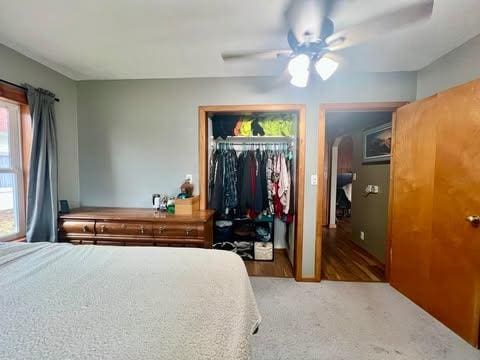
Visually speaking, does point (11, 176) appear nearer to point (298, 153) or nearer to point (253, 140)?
point (253, 140)

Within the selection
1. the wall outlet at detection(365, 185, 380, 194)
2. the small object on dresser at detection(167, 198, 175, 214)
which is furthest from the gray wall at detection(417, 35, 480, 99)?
the small object on dresser at detection(167, 198, 175, 214)

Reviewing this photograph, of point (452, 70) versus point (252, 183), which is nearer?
point (452, 70)

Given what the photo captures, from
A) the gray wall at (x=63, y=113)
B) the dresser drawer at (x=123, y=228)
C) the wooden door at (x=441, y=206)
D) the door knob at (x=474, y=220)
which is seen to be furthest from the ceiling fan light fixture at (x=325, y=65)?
the gray wall at (x=63, y=113)

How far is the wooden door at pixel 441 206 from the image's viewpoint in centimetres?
161

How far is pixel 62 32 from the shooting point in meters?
1.71

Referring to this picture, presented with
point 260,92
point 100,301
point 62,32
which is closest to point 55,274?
point 100,301

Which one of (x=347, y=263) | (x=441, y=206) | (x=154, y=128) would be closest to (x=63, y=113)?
(x=154, y=128)

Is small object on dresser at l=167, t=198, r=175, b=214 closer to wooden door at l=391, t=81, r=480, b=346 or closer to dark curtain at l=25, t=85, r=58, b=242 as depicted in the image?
dark curtain at l=25, t=85, r=58, b=242

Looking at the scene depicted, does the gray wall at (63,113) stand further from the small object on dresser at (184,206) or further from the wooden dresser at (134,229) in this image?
the small object on dresser at (184,206)

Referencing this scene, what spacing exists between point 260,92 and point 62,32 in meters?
1.80

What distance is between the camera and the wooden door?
1.61 m

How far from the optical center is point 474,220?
1582 mm

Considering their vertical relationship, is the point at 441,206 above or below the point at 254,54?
below

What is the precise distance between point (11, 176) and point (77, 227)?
2.38ft
